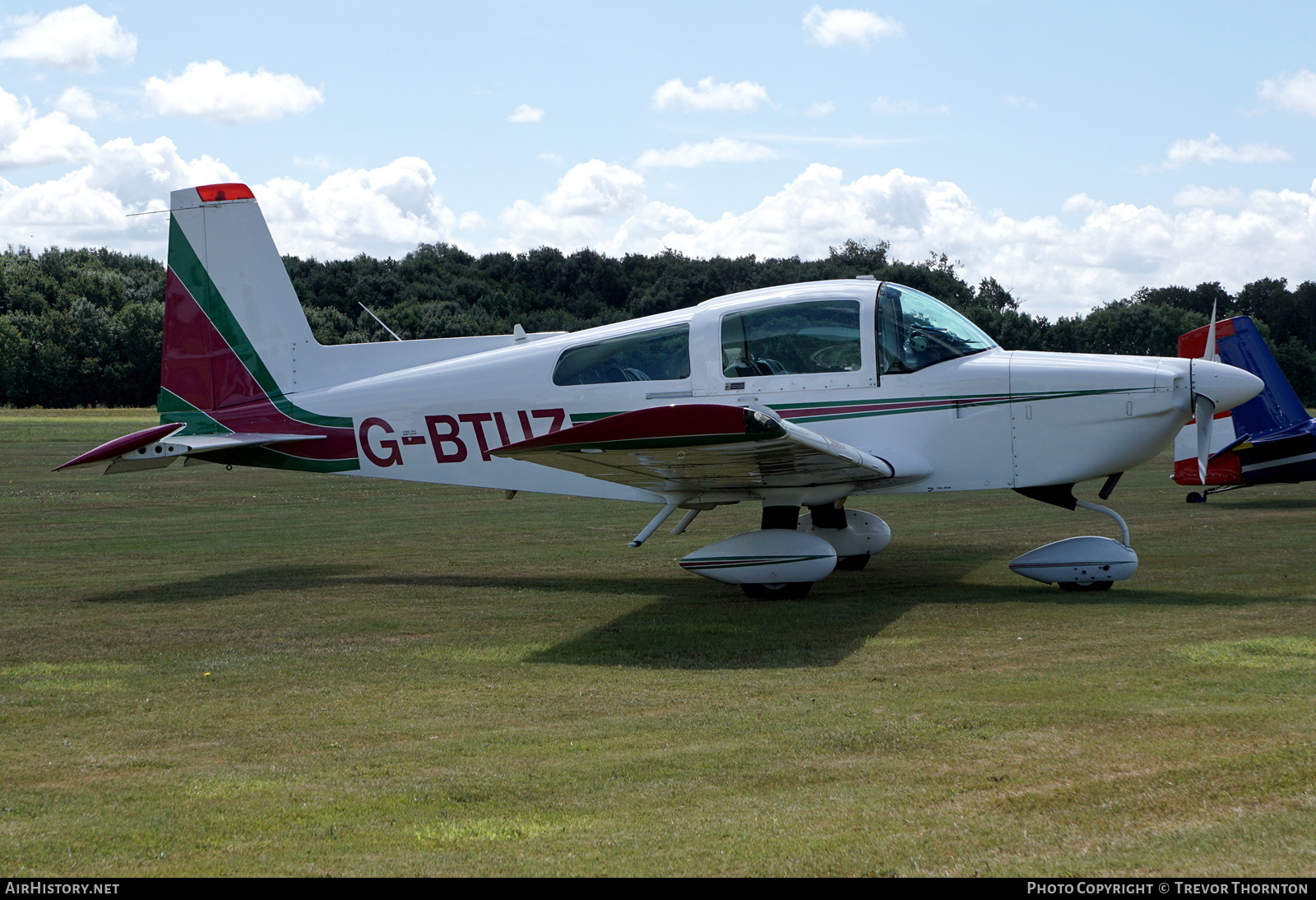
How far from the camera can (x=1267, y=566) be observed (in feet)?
33.1

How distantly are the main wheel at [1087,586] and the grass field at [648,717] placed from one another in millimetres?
134

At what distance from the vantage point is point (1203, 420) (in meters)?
9.08

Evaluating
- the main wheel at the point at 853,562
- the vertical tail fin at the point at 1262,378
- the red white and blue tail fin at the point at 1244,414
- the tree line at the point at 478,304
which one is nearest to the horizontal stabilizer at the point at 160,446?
the main wheel at the point at 853,562

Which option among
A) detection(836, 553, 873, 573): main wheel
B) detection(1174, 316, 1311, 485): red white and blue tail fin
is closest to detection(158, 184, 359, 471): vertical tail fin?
detection(836, 553, 873, 573): main wheel

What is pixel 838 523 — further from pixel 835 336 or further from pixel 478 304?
pixel 478 304

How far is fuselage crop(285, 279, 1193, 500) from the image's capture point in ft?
30.2

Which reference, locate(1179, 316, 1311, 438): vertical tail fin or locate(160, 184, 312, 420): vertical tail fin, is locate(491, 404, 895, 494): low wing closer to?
locate(160, 184, 312, 420): vertical tail fin

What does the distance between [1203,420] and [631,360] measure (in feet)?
15.5

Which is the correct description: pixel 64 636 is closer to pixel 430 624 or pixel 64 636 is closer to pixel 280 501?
pixel 430 624

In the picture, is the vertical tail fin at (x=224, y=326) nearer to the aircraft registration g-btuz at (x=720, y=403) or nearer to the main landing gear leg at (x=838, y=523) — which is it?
the aircraft registration g-btuz at (x=720, y=403)

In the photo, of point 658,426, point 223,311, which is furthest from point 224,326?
point 658,426

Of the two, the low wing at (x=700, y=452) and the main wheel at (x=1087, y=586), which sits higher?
the low wing at (x=700, y=452)

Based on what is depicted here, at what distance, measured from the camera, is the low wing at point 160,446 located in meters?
10.0

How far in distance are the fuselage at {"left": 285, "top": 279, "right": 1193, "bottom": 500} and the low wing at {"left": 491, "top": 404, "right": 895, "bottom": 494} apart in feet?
1.84
